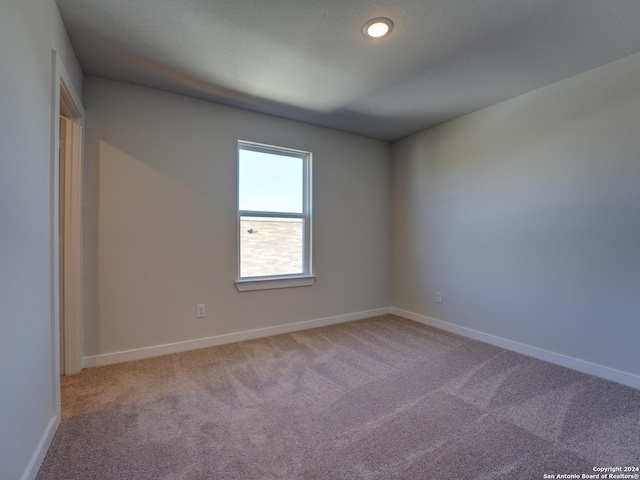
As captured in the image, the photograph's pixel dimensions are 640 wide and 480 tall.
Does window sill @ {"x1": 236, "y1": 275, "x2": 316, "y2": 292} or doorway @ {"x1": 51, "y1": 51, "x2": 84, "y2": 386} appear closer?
doorway @ {"x1": 51, "y1": 51, "x2": 84, "y2": 386}

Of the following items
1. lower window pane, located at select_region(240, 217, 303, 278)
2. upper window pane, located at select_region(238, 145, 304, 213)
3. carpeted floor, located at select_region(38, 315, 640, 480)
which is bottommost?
carpeted floor, located at select_region(38, 315, 640, 480)

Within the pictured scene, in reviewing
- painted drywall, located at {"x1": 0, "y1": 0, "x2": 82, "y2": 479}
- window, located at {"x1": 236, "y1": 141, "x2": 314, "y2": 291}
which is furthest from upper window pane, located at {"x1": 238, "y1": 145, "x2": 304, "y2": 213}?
painted drywall, located at {"x1": 0, "y1": 0, "x2": 82, "y2": 479}

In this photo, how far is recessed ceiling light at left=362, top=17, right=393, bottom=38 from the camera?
1.82 meters

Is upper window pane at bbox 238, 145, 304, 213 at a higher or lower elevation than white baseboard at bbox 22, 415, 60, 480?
higher

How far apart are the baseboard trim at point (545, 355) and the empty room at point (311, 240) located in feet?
0.07

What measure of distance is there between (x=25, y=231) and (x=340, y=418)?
1858 millimetres

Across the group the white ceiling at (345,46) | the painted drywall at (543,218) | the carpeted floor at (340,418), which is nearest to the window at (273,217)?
the white ceiling at (345,46)

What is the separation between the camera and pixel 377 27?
73.8 inches

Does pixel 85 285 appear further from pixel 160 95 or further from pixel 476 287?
pixel 476 287

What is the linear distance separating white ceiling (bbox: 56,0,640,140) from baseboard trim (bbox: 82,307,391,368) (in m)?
2.31

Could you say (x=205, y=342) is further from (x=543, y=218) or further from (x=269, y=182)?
(x=543, y=218)

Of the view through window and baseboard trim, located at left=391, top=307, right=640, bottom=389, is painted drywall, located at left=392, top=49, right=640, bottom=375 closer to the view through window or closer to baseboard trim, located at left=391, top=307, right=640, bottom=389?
baseboard trim, located at left=391, top=307, right=640, bottom=389

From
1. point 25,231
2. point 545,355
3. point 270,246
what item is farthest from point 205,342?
point 545,355

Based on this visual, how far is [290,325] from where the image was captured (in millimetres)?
3367
